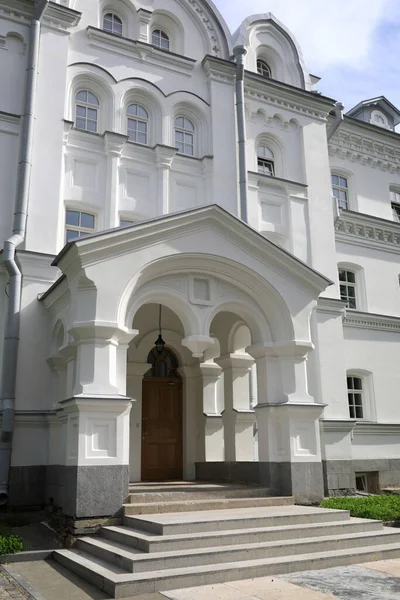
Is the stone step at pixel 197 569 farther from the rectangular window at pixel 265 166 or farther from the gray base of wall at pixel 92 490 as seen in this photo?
the rectangular window at pixel 265 166

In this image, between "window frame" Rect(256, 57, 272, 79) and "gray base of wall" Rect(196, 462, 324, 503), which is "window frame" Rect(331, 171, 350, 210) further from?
"gray base of wall" Rect(196, 462, 324, 503)

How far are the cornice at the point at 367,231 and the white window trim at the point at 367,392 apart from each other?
3.91 metres

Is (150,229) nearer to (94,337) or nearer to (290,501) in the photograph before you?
(94,337)

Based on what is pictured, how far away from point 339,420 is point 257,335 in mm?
4440

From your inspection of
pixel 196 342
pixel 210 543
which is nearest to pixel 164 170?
pixel 196 342

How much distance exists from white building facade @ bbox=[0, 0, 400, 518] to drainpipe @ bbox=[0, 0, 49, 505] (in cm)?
4

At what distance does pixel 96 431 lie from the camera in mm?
9383

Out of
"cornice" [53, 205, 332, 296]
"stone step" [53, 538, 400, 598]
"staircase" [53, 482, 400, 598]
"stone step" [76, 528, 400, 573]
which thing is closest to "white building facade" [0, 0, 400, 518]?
"cornice" [53, 205, 332, 296]

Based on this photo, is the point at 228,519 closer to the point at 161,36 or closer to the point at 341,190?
the point at 161,36

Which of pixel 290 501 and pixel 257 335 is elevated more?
pixel 257 335

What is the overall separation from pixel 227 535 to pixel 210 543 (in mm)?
275

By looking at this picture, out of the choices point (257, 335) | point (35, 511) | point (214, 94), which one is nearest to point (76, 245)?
point (257, 335)

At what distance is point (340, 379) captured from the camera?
601 inches

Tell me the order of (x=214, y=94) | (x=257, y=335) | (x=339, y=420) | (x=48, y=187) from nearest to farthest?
(x=257, y=335) < (x=48, y=187) < (x=339, y=420) < (x=214, y=94)
